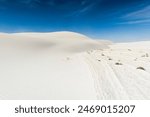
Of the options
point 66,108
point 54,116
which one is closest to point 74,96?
point 66,108

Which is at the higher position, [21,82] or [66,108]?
[21,82]

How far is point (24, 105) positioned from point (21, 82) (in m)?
2.19

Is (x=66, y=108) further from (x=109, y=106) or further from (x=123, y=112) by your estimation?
(x=123, y=112)

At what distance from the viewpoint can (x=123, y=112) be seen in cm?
→ 421

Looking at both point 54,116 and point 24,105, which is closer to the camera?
point 54,116

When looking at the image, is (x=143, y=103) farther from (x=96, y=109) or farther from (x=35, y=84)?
(x=35, y=84)

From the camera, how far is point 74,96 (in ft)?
16.6

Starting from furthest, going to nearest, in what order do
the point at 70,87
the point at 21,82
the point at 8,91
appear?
the point at 21,82 → the point at 70,87 → the point at 8,91

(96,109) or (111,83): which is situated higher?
(111,83)

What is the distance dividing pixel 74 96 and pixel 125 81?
253 cm

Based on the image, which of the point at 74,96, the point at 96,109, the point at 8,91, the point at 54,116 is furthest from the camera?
the point at 8,91

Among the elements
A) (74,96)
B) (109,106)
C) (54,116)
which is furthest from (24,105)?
(109,106)

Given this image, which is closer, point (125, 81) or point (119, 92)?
point (119, 92)

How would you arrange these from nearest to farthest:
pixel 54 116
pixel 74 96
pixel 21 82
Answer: pixel 54 116 < pixel 74 96 < pixel 21 82
